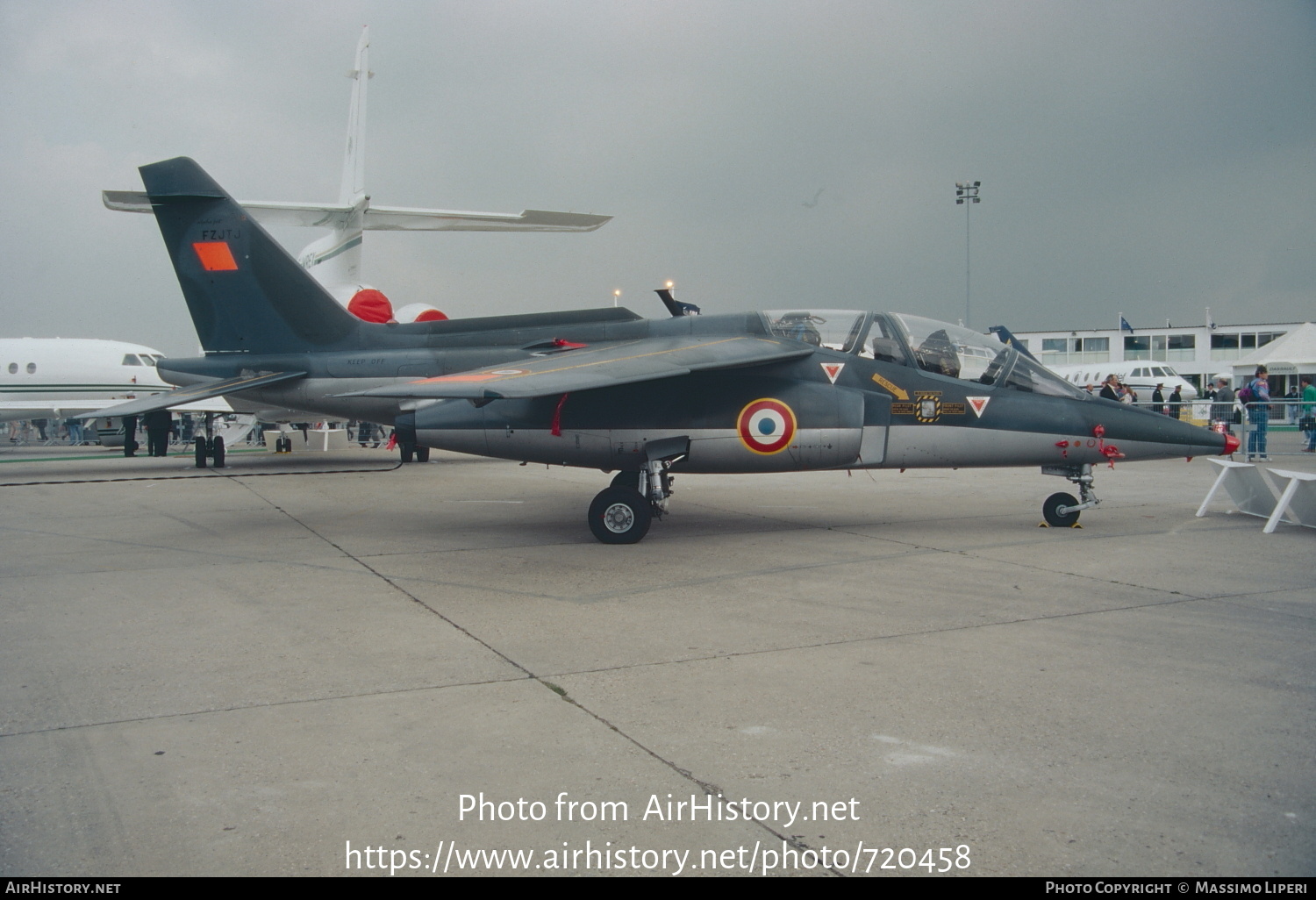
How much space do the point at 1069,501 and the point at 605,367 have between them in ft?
17.3

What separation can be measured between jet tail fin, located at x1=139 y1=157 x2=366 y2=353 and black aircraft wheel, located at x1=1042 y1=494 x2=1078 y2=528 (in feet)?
28.8

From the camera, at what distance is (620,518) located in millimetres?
8594

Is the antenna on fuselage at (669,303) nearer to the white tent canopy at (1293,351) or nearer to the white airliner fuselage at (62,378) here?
the white airliner fuselage at (62,378)

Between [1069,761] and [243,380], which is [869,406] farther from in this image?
[243,380]

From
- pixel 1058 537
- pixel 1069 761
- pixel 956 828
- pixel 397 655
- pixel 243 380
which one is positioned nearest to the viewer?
pixel 956 828

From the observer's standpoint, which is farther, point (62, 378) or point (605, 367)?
point (62, 378)

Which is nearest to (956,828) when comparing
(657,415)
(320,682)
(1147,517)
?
(320,682)

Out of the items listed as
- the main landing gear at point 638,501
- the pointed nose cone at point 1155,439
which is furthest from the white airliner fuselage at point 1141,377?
the main landing gear at point 638,501

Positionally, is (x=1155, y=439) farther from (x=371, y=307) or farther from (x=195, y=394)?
(x=371, y=307)

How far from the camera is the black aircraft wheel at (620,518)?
855 cm

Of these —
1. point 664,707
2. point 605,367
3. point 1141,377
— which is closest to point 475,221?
point 605,367

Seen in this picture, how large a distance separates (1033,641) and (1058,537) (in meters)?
4.16

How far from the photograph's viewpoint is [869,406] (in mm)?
8844

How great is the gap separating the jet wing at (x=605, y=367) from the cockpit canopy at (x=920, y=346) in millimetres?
349
